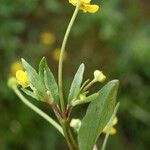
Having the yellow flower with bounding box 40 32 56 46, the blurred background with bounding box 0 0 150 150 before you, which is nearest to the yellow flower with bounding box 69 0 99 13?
the blurred background with bounding box 0 0 150 150

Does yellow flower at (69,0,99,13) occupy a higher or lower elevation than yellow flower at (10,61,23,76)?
higher

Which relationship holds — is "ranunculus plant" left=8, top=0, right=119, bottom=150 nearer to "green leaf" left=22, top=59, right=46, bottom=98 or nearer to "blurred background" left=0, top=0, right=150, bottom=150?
"green leaf" left=22, top=59, right=46, bottom=98

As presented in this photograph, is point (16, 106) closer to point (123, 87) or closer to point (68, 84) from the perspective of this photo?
point (68, 84)

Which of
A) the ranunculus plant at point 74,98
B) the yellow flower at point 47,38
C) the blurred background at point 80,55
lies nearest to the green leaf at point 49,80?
the ranunculus plant at point 74,98

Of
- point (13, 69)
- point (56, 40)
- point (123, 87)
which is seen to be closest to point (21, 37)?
point (56, 40)

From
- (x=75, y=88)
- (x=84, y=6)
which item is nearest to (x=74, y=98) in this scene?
(x=75, y=88)

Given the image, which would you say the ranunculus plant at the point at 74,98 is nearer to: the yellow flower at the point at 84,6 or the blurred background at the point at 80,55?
the yellow flower at the point at 84,6

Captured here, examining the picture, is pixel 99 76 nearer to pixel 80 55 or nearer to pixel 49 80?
pixel 49 80
